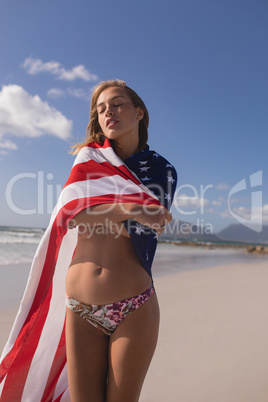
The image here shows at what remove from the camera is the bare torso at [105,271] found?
136 centimetres

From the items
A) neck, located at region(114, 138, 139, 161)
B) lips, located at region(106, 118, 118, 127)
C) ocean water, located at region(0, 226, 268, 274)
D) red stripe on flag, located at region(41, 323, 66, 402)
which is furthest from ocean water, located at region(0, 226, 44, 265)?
lips, located at region(106, 118, 118, 127)

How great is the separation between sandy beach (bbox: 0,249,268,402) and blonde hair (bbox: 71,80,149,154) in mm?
2034

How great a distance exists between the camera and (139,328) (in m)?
1.36

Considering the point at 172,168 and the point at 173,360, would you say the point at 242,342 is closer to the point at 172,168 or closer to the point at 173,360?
the point at 173,360

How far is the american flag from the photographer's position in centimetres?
154

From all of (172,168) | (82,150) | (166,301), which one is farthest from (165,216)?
(166,301)

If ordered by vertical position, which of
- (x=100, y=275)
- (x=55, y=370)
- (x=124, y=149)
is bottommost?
(x=55, y=370)

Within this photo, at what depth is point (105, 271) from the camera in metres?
1.38

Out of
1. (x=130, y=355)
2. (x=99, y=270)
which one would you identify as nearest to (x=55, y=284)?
(x=99, y=270)

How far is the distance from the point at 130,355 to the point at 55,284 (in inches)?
25.5

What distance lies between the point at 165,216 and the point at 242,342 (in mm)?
2728

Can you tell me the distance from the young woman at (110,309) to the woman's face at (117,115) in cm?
50

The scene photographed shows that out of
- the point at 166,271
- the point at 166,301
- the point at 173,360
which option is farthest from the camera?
the point at 166,271

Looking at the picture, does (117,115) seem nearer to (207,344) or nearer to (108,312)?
(108,312)
